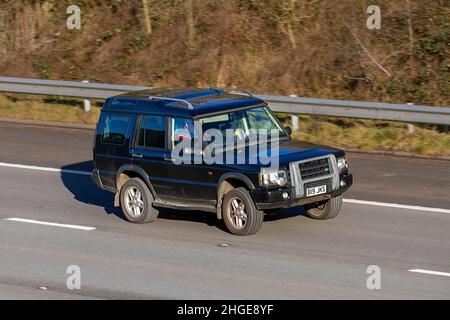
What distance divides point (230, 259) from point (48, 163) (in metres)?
7.72

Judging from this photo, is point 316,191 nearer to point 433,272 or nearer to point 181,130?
point 181,130

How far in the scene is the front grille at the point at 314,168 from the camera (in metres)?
12.7

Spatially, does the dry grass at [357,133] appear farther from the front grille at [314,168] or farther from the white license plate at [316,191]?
the white license plate at [316,191]

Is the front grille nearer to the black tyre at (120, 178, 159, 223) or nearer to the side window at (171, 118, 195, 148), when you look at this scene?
the side window at (171, 118, 195, 148)

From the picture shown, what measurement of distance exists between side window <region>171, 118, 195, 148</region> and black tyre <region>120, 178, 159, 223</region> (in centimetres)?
87

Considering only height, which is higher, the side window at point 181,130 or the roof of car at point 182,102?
the roof of car at point 182,102

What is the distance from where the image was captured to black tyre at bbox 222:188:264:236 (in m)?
12.7

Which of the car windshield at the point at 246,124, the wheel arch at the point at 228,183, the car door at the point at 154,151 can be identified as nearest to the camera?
the wheel arch at the point at 228,183

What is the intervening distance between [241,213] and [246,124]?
142cm

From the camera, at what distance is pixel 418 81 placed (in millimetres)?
22734

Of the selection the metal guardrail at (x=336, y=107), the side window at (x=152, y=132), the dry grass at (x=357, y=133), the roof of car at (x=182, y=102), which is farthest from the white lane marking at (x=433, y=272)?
the metal guardrail at (x=336, y=107)

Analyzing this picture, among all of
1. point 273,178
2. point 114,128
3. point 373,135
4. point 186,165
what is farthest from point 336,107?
point 273,178

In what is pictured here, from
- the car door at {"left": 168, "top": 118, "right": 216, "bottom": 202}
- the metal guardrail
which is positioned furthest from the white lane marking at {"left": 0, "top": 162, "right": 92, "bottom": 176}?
the car door at {"left": 168, "top": 118, "right": 216, "bottom": 202}

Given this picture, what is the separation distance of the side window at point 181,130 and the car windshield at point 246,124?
18cm
